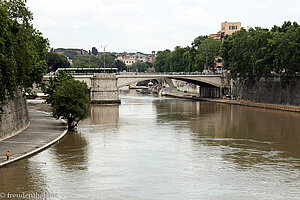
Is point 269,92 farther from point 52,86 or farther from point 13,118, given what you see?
point 13,118

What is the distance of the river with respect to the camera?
24781 millimetres

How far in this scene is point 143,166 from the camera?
99.4 feet

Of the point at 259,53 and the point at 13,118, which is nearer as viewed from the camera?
the point at 13,118

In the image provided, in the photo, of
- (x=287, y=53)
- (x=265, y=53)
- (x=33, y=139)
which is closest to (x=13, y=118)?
(x=33, y=139)

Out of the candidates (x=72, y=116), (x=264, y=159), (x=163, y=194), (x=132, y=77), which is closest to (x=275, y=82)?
(x=132, y=77)

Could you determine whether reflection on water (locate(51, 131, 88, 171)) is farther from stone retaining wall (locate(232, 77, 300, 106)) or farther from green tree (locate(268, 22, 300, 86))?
stone retaining wall (locate(232, 77, 300, 106))

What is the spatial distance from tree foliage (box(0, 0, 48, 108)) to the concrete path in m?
3.51

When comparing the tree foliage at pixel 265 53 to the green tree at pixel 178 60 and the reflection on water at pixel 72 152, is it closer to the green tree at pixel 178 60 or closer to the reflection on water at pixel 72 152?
the reflection on water at pixel 72 152

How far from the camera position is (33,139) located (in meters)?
37.8

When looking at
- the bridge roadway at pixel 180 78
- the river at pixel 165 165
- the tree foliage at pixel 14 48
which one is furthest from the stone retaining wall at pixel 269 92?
the tree foliage at pixel 14 48

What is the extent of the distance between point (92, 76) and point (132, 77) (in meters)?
8.85

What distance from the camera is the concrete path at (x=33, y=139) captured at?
31641 mm

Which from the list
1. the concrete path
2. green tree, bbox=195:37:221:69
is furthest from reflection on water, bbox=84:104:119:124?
green tree, bbox=195:37:221:69

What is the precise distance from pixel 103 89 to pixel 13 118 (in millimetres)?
46908
